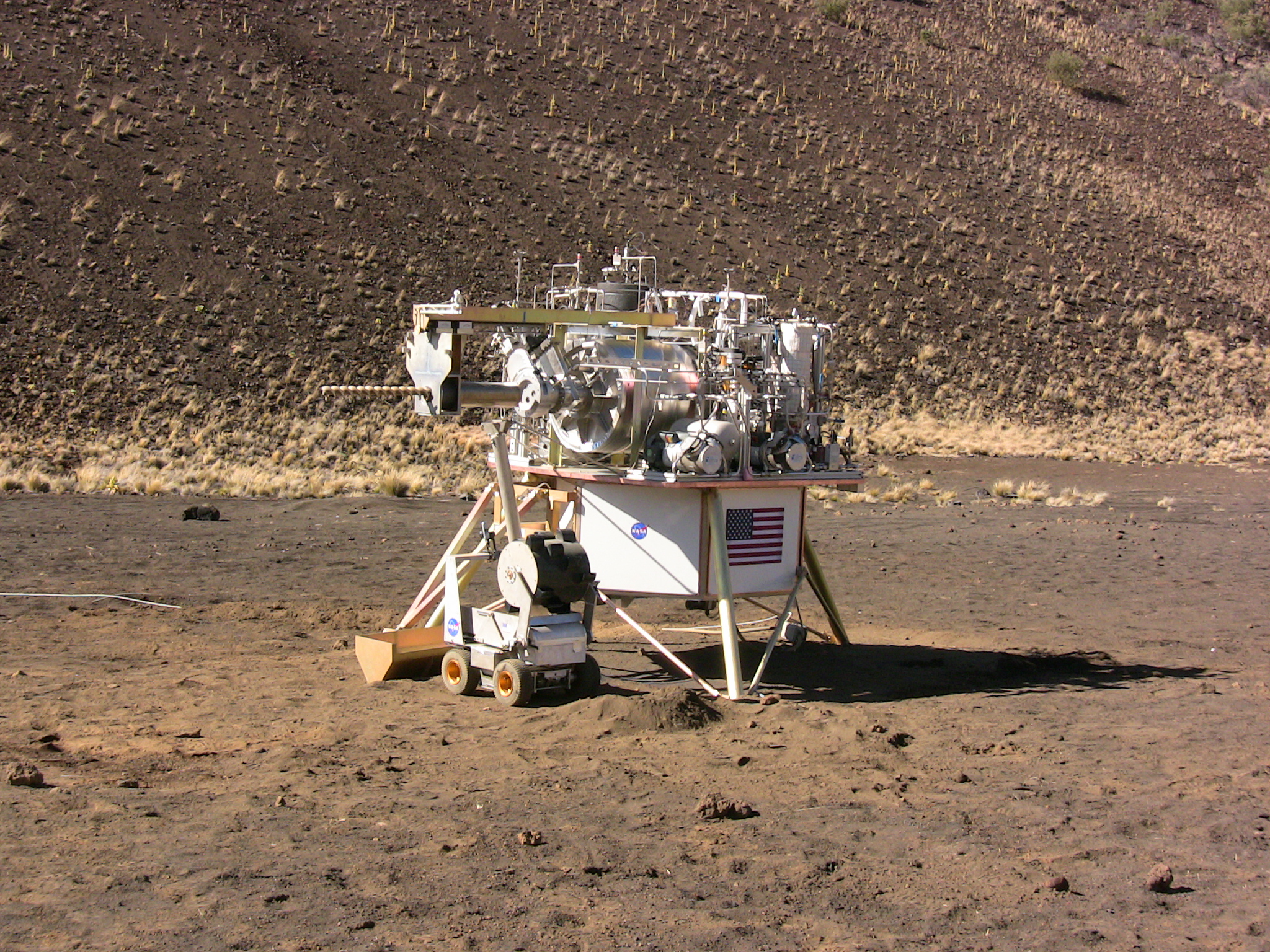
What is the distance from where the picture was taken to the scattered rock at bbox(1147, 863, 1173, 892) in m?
5.88

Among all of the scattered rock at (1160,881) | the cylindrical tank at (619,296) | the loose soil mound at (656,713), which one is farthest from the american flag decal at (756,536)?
the scattered rock at (1160,881)

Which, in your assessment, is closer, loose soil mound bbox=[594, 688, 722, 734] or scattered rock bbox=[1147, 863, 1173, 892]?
scattered rock bbox=[1147, 863, 1173, 892]

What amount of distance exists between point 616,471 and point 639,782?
296 cm

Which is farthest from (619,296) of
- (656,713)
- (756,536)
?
(656,713)

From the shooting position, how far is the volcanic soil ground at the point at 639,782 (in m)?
5.54

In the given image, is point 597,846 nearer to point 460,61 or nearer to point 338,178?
point 338,178

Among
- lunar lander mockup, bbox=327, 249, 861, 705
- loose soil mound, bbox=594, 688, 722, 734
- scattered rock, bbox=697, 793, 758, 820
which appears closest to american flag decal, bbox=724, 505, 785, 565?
lunar lander mockup, bbox=327, 249, 861, 705

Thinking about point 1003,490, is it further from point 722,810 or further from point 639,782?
point 722,810

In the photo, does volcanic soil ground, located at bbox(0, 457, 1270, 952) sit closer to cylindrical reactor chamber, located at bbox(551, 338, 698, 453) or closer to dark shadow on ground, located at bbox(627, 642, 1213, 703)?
dark shadow on ground, located at bbox(627, 642, 1213, 703)

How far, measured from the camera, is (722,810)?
684 centimetres

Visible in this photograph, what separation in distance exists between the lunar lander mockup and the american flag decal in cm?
1

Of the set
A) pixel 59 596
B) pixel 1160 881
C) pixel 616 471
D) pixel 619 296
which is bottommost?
pixel 59 596

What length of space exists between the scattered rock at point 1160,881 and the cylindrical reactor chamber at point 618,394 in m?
4.91

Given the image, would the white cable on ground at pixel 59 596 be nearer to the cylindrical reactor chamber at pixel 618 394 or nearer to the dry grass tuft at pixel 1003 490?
the cylindrical reactor chamber at pixel 618 394
